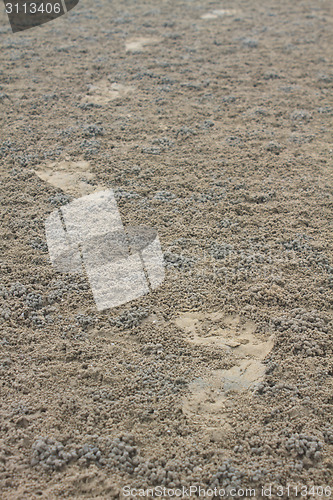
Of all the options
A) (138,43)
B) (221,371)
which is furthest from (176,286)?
(138,43)

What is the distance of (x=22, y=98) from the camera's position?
22.9 ft

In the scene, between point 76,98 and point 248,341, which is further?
point 76,98

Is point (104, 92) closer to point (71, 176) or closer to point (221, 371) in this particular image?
point (71, 176)

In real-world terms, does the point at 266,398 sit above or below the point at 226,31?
below

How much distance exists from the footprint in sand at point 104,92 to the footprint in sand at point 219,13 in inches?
173

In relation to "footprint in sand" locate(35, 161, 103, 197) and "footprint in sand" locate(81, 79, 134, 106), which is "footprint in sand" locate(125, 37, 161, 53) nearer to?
"footprint in sand" locate(81, 79, 134, 106)

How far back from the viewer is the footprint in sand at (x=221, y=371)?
3.14m

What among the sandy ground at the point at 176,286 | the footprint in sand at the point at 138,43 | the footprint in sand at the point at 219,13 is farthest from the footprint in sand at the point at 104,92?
the footprint in sand at the point at 219,13

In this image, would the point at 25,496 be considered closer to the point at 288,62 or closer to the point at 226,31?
the point at 288,62

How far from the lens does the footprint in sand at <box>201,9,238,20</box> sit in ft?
34.2

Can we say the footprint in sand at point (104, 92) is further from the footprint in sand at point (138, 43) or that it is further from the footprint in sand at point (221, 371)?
the footprint in sand at point (221, 371)

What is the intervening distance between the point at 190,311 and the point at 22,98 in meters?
4.99

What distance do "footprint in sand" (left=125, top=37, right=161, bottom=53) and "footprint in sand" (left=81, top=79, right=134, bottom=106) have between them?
5.13 feet

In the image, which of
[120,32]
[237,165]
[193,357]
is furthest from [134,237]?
[120,32]
